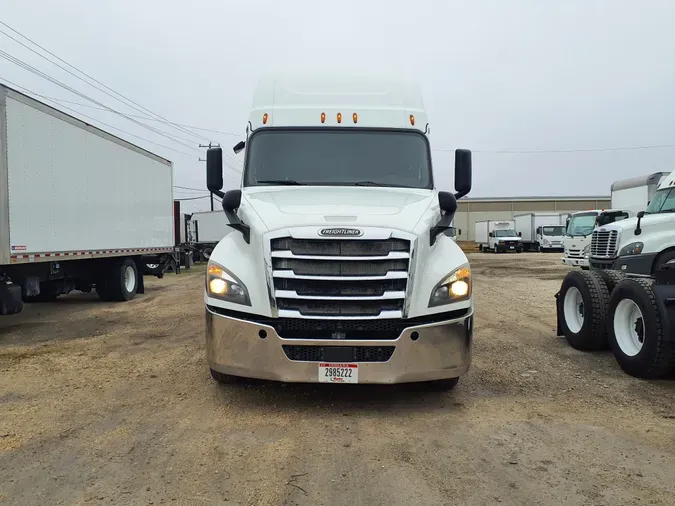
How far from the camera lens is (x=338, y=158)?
626 cm

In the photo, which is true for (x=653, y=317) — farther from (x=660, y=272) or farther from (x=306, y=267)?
(x=306, y=267)

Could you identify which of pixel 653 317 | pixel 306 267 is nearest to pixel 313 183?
pixel 306 267

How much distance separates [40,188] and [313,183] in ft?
19.8

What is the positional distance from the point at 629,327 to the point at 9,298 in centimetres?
867

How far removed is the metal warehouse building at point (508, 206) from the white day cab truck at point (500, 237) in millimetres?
19796

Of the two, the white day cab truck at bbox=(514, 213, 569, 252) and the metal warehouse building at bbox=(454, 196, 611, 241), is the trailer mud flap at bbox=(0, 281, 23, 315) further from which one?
the metal warehouse building at bbox=(454, 196, 611, 241)

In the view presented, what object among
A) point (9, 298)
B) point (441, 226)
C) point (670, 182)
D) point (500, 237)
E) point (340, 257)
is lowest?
point (9, 298)

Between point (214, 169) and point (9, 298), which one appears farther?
point (9, 298)

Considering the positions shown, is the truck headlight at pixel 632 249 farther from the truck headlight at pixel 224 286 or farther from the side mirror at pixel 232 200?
the truck headlight at pixel 224 286

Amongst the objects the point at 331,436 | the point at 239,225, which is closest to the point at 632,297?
the point at 331,436

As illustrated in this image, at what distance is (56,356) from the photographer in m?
7.55

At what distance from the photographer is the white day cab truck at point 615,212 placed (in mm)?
15328

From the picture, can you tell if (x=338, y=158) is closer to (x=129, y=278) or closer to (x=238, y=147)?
(x=238, y=147)

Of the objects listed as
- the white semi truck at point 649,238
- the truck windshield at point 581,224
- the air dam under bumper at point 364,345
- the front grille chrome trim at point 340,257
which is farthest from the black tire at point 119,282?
the truck windshield at point 581,224
